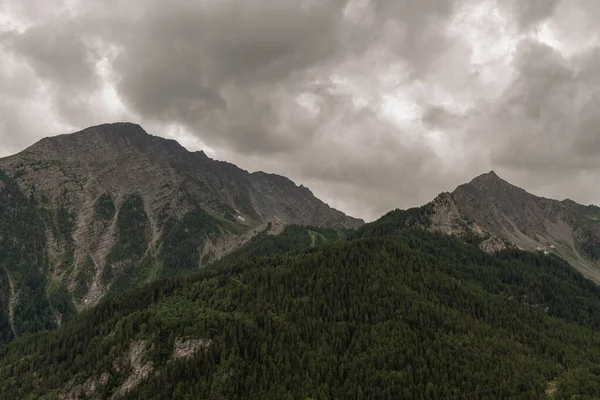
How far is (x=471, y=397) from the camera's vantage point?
634 feet

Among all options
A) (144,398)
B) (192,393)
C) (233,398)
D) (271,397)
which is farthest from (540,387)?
(144,398)

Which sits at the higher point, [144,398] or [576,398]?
[576,398]

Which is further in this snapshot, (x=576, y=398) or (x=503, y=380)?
(x=503, y=380)

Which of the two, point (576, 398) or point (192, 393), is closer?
point (576, 398)

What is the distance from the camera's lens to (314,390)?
19800 centimetres

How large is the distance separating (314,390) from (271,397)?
19.3 m

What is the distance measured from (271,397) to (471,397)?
87.4 meters

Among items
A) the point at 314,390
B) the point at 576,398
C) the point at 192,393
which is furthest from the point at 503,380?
the point at 192,393

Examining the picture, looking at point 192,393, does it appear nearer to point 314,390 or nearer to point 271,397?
point 271,397

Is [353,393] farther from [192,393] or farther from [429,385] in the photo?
[192,393]

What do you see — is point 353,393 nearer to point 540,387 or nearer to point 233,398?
point 233,398

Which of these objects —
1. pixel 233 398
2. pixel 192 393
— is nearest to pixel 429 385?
pixel 233 398

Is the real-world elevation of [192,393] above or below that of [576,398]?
below

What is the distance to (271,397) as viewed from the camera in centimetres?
19600
